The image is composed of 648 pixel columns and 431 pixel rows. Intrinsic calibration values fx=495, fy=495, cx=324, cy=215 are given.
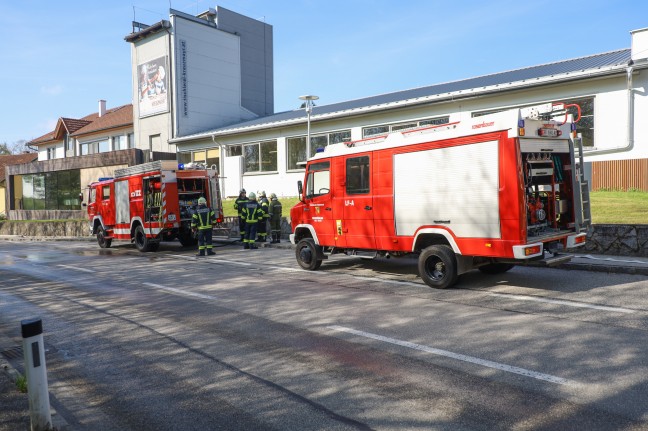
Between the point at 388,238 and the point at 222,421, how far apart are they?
6.34m

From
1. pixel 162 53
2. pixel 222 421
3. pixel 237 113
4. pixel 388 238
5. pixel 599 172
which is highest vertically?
pixel 162 53

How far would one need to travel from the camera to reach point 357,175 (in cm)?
1027

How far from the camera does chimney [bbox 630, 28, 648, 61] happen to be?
16.9 meters

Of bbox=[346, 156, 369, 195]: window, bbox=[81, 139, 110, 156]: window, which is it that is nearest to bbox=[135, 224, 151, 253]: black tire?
bbox=[346, 156, 369, 195]: window

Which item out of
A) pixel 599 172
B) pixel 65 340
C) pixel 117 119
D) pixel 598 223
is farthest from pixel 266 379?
pixel 117 119

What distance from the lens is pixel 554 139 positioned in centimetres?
849

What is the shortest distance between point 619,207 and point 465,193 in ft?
26.9

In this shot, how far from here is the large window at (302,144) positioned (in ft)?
78.3

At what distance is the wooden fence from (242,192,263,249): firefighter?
11565 mm

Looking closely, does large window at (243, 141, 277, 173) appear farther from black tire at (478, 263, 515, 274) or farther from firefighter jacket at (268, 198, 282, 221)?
black tire at (478, 263, 515, 274)

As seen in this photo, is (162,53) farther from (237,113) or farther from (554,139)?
(554,139)

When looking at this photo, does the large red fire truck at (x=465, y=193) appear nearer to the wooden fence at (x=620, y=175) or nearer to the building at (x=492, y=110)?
the building at (x=492, y=110)

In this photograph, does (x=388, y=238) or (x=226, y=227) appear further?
(x=226, y=227)

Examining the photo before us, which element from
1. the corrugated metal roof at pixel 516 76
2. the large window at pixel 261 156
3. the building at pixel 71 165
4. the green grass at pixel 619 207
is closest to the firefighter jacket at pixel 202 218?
the corrugated metal roof at pixel 516 76
